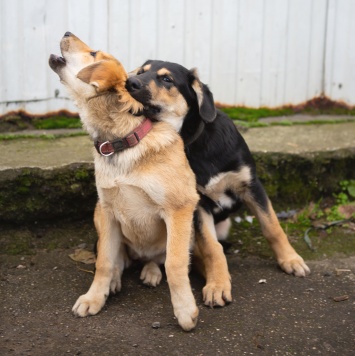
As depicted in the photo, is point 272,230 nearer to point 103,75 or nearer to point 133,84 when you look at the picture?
point 133,84

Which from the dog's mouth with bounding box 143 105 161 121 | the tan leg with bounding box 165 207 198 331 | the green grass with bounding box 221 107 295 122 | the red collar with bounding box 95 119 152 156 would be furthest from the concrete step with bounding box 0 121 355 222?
the tan leg with bounding box 165 207 198 331

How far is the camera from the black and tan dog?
4.55 metres

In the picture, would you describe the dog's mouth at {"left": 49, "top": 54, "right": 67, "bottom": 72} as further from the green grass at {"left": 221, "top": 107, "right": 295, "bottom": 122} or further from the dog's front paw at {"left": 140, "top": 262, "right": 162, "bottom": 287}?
the green grass at {"left": 221, "top": 107, "right": 295, "bottom": 122}

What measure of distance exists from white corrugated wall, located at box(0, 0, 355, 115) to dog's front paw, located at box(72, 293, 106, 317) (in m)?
2.32

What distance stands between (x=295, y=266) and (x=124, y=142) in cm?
157

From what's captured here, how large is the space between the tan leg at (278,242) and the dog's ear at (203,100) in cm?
72

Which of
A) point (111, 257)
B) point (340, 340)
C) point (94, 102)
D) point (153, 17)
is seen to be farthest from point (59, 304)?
point (153, 17)

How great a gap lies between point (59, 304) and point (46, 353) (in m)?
0.65

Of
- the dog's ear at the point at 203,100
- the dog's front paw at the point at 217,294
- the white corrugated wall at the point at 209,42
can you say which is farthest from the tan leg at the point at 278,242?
the white corrugated wall at the point at 209,42

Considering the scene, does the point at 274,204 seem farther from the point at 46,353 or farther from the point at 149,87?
the point at 46,353

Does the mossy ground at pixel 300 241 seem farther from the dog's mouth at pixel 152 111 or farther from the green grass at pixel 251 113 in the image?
the dog's mouth at pixel 152 111

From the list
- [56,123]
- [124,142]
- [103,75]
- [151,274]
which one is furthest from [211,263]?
[56,123]

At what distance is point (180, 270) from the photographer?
4.03 m

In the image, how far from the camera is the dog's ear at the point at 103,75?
12.4 ft
